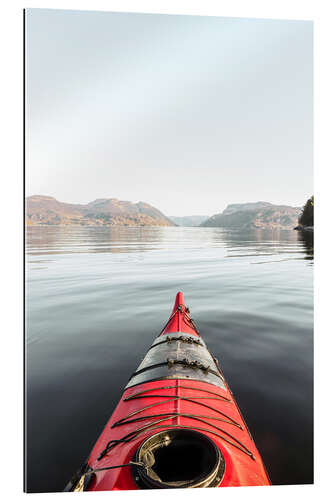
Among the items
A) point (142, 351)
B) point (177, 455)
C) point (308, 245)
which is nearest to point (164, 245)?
point (308, 245)

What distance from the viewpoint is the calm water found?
307cm

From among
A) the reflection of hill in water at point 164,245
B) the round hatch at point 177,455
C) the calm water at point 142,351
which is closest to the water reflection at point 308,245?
the reflection of hill in water at point 164,245

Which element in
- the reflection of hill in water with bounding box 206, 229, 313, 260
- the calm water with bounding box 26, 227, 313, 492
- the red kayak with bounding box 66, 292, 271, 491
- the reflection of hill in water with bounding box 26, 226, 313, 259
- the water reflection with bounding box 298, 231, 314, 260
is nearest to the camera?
the red kayak with bounding box 66, 292, 271, 491

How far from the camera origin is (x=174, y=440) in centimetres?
203

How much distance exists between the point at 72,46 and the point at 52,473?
549 centimetres

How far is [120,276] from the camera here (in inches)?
467

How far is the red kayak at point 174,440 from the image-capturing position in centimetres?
186

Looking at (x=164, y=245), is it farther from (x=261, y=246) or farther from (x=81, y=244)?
(x=261, y=246)

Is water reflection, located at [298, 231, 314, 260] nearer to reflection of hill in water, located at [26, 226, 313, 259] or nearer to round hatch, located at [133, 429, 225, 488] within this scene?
reflection of hill in water, located at [26, 226, 313, 259]

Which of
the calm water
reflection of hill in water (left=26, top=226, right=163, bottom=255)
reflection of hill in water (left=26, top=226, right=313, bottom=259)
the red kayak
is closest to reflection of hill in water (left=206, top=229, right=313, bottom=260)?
reflection of hill in water (left=26, top=226, right=313, bottom=259)

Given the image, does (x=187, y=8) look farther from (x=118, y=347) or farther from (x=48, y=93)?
(x=118, y=347)

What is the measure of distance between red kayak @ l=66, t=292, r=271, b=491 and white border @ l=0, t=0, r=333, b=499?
345 millimetres

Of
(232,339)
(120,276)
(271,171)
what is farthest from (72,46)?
(120,276)
